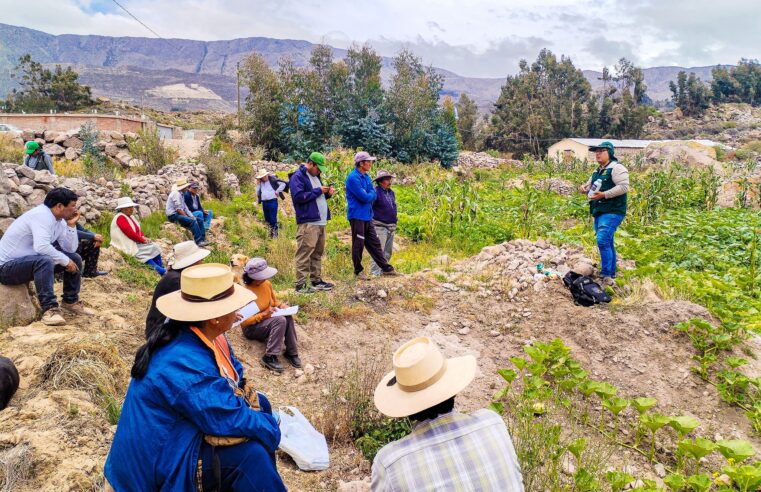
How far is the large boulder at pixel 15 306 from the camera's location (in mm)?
4242

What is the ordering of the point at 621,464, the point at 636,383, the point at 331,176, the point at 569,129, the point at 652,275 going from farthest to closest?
the point at 569,129 < the point at 331,176 < the point at 652,275 < the point at 636,383 < the point at 621,464

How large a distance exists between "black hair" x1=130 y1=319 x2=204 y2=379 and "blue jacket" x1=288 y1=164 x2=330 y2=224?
4141 mm

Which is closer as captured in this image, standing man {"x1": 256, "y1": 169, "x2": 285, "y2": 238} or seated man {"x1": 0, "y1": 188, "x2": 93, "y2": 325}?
seated man {"x1": 0, "y1": 188, "x2": 93, "y2": 325}

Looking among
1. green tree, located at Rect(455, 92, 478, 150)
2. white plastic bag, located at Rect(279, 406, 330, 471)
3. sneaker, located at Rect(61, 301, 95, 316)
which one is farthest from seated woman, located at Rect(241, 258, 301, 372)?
green tree, located at Rect(455, 92, 478, 150)

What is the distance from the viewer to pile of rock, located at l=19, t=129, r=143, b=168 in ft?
46.2

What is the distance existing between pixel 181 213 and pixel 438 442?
7.60 metres

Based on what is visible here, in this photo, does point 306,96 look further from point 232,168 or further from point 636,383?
point 636,383

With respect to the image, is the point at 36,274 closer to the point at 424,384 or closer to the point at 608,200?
the point at 424,384

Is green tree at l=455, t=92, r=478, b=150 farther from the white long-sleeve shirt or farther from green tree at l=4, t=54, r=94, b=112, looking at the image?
the white long-sleeve shirt

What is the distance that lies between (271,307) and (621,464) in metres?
3.30

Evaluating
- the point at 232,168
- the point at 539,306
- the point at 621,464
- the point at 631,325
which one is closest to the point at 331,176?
the point at 232,168

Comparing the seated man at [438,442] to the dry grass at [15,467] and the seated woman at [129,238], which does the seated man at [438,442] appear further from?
the seated woman at [129,238]

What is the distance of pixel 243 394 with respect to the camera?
2406 mm

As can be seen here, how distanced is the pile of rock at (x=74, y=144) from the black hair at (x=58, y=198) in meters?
10.3
